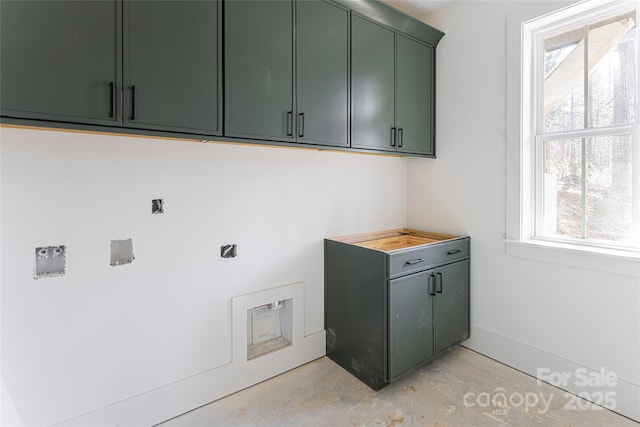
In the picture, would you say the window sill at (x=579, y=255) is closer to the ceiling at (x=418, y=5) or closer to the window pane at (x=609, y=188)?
the window pane at (x=609, y=188)

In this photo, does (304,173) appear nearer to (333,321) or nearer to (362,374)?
(333,321)

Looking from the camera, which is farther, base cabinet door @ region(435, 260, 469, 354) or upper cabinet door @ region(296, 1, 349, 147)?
base cabinet door @ region(435, 260, 469, 354)

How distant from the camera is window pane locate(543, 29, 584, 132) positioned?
2059mm

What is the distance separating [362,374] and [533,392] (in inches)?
43.0

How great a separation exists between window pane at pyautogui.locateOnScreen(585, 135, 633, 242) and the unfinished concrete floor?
1.07 m

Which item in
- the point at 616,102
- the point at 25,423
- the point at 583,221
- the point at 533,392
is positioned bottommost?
the point at 533,392

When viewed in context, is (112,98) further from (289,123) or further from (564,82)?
(564,82)

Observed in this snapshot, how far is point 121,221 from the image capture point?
1.62m

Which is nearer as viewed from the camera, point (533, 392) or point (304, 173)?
point (533, 392)

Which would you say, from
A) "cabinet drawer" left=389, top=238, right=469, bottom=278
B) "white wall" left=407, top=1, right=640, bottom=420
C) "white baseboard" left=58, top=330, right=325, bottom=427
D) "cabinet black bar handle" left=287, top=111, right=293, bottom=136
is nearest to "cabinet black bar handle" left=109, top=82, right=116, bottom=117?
"cabinet black bar handle" left=287, top=111, right=293, bottom=136

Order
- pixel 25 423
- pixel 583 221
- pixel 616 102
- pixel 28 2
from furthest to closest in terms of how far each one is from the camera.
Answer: pixel 583 221
pixel 616 102
pixel 25 423
pixel 28 2

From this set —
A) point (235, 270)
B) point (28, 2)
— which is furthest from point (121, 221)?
point (28, 2)

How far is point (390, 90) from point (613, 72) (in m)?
1.35

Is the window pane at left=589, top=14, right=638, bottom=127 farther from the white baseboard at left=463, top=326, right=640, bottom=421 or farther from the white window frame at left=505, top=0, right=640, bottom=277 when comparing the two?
the white baseboard at left=463, top=326, right=640, bottom=421
